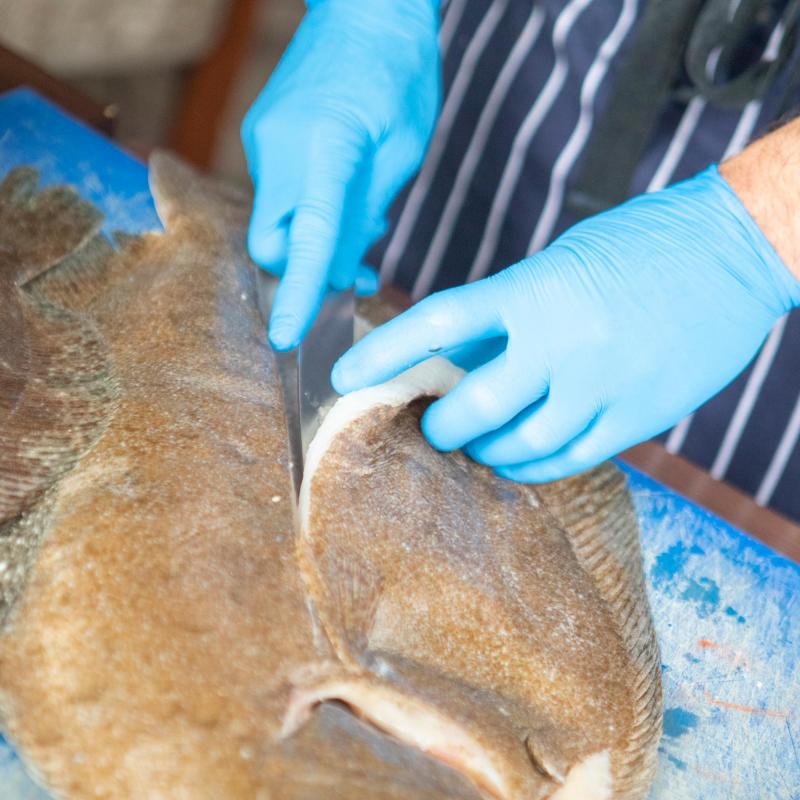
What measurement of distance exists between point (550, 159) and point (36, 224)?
148 centimetres

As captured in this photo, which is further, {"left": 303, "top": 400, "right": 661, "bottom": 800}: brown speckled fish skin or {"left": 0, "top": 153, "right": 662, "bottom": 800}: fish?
{"left": 303, "top": 400, "right": 661, "bottom": 800}: brown speckled fish skin

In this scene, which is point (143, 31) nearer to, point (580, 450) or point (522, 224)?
point (522, 224)

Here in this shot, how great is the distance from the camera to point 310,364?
5.39ft

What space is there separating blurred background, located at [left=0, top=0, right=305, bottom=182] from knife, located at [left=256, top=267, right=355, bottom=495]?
254 centimetres

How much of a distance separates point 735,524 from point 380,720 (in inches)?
53.5

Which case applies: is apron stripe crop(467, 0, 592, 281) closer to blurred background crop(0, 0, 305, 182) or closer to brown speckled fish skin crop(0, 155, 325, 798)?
brown speckled fish skin crop(0, 155, 325, 798)

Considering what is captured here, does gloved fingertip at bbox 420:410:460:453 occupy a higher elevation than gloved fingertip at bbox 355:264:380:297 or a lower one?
higher

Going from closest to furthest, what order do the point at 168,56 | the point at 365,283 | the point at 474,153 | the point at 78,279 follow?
the point at 78,279 < the point at 365,283 < the point at 474,153 < the point at 168,56

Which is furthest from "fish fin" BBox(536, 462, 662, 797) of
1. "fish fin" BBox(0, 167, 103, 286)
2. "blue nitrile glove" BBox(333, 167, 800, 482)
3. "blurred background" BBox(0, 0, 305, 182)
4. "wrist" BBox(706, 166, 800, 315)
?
"blurred background" BBox(0, 0, 305, 182)

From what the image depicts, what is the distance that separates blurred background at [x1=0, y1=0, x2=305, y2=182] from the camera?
397 centimetres

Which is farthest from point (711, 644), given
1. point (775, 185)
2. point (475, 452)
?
point (775, 185)

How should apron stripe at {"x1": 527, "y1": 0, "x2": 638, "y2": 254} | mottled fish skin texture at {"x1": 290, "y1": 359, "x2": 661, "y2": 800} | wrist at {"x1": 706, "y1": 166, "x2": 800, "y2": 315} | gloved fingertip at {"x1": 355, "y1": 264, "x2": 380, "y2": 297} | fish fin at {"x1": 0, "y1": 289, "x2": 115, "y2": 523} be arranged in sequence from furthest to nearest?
apron stripe at {"x1": 527, "y1": 0, "x2": 638, "y2": 254}, gloved fingertip at {"x1": 355, "y1": 264, "x2": 380, "y2": 297}, wrist at {"x1": 706, "y1": 166, "x2": 800, "y2": 315}, fish fin at {"x1": 0, "y1": 289, "x2": 115, "y2": 523}, mottled fish skin texture at {"x1": 290, "y1": 359, "x2": 661, "y2": 800}

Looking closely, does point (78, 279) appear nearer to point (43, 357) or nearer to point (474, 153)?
point (43, 357)

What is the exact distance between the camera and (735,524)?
7.20 feet
